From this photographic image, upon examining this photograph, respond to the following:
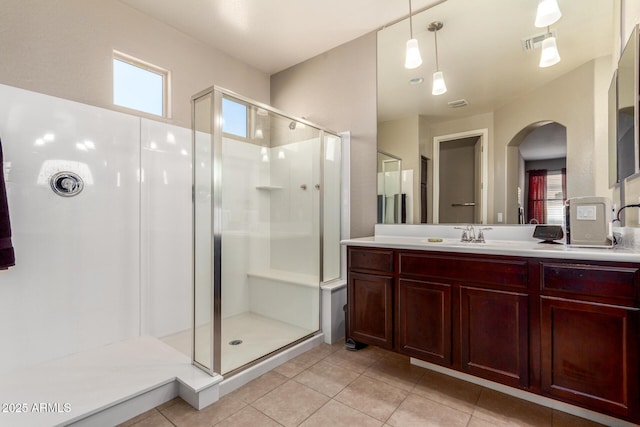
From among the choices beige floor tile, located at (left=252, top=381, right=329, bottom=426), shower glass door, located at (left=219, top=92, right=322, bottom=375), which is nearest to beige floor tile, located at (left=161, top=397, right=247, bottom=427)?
beige floor tile, located at (left=252, top=381, right=329, bottom=426)

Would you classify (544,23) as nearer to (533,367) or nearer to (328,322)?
(533,367)

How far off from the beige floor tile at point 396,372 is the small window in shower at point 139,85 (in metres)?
2.76

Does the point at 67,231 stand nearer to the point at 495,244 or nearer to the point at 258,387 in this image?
the point at 258,387

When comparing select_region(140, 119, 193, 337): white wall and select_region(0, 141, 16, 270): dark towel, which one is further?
select_region(140, 119, 193, 337): white wall

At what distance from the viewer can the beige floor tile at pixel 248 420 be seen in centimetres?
159

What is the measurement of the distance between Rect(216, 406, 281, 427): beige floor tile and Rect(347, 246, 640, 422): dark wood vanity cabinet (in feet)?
2.98

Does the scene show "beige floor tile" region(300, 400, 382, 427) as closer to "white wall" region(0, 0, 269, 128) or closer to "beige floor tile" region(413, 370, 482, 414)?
"beige floor tile" region(413, 370, 482, 414)

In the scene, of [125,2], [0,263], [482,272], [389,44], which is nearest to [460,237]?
[482,272]

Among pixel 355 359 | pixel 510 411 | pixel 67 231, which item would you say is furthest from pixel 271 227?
pixel 510 411

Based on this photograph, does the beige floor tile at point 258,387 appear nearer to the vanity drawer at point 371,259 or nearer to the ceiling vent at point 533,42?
the vanity drawer at point 371,259

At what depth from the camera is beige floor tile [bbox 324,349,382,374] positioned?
221cm

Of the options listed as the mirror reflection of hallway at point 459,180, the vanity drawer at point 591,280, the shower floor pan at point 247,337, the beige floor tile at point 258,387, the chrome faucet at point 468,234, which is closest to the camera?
the vanity drawer at point 591,280

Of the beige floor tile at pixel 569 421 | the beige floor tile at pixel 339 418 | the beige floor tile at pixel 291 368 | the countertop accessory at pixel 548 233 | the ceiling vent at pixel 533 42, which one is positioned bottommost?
the beige floor tile at pixel 291 368

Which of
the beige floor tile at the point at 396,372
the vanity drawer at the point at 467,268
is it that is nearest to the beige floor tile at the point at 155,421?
the beige floor tile at the point at 396,372
